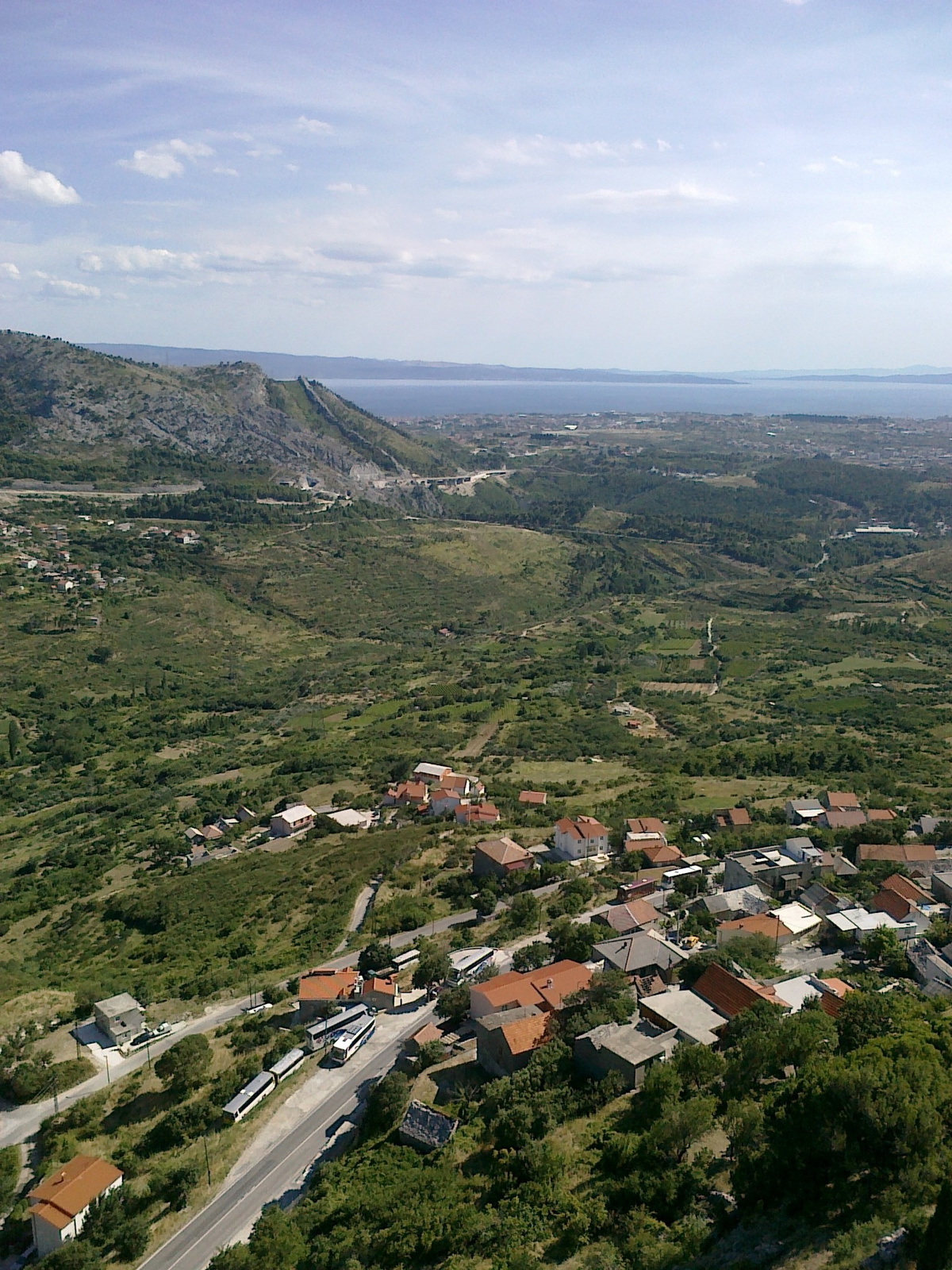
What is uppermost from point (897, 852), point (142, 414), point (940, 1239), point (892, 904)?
point (142, 414)

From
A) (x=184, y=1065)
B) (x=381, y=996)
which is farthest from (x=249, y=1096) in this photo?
(x=381, y=996)

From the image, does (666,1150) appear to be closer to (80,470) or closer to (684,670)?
(684,670)

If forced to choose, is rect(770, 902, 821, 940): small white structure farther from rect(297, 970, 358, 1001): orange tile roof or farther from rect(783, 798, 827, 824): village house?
rect(297, 970, 358, 1001): orange tile roof

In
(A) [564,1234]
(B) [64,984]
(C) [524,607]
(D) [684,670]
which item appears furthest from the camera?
(C) [524,607]

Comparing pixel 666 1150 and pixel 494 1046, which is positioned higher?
pixel 666 1150

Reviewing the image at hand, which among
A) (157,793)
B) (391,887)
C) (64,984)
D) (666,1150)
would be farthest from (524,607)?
(666,1150)

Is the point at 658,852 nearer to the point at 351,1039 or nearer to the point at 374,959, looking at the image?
the point at 374,959
